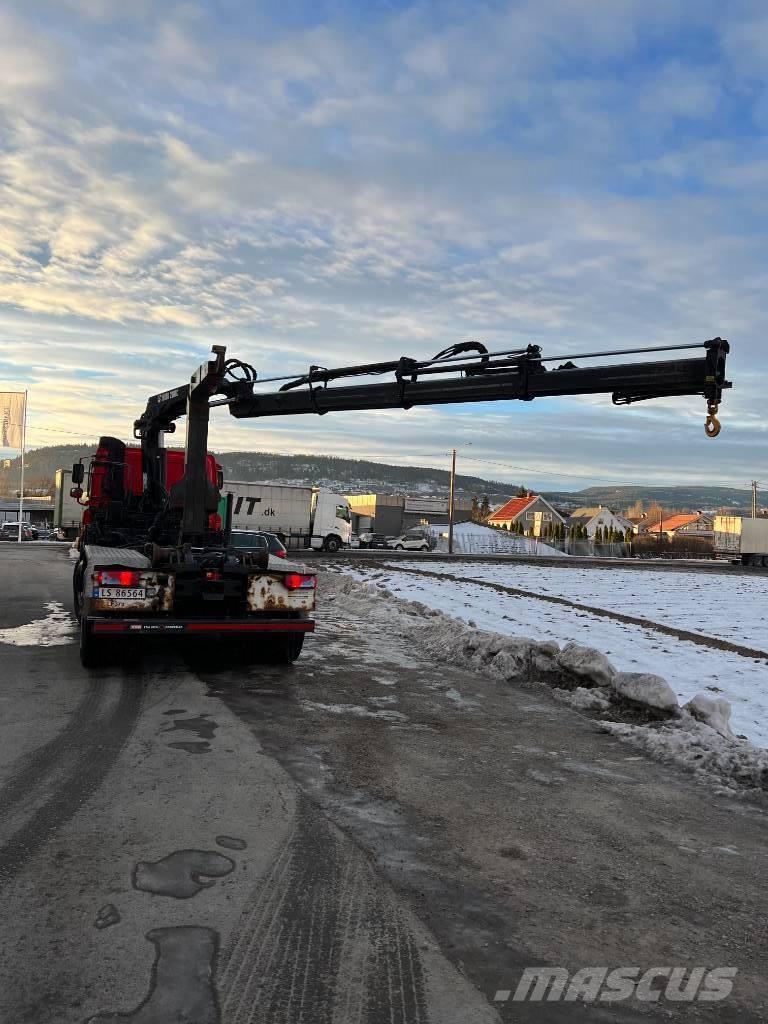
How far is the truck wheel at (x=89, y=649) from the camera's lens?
335 inches

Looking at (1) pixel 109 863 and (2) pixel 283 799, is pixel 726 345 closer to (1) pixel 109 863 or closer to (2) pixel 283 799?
(2) pixel 283 799

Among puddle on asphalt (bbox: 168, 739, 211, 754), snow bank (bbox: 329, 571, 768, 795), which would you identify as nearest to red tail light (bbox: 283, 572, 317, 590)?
snow bank (bbox: 329, 571, 768, 795)

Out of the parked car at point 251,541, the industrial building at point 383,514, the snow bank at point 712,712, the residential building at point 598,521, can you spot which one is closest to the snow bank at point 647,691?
the snow bank at point 712,712

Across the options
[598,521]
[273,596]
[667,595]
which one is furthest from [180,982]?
[598,521]

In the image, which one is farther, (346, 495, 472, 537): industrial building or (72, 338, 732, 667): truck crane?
(346, 495, 472, 537): industrial building

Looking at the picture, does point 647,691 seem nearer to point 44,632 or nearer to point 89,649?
point 89,649

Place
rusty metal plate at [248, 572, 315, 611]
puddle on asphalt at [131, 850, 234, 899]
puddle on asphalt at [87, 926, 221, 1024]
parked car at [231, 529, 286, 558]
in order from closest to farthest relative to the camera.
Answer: puddle on asphalt at [87, 926, 221, 1024]
puddle on asphalt at [131, 850, 234, 899]
rusty metal plate at [248, 572, 315, 611]
parked car at [231, 529, 286, 558]

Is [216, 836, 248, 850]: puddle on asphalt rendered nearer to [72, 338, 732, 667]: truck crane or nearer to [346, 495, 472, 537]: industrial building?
[72, 338, 732, 667]: truck crane

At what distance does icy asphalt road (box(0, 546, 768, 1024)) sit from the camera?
9.46 feet

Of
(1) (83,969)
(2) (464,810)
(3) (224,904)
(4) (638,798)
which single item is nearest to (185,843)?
(3) (224,904)

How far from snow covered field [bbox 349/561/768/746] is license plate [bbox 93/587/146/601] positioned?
6.05 m

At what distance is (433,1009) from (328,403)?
26.9 ft

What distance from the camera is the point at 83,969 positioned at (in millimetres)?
2947

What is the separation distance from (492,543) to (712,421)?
215ft
